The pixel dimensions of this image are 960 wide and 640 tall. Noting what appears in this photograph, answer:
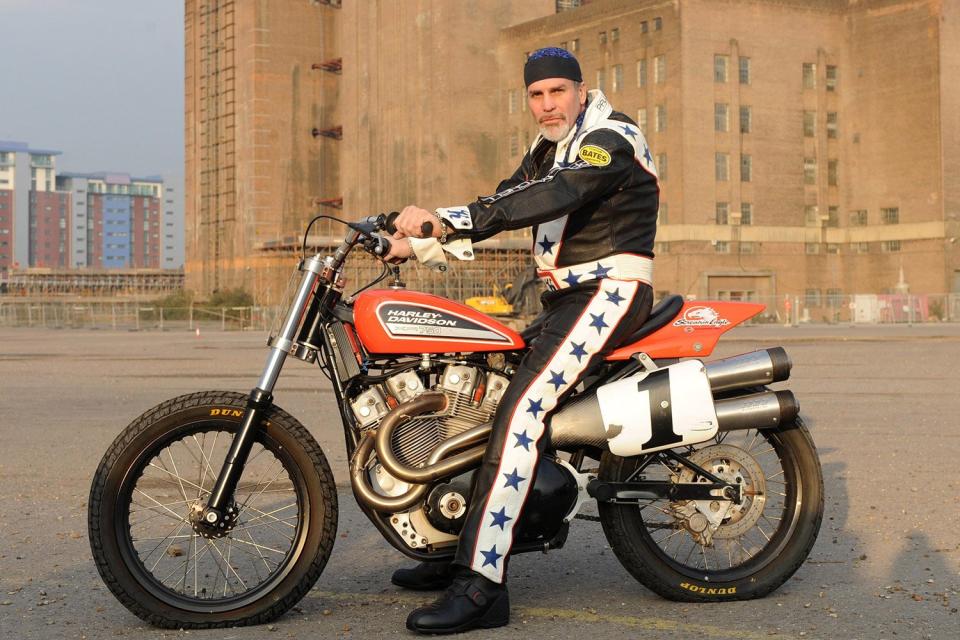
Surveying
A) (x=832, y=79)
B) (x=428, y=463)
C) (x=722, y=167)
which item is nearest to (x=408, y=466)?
(x=428, y=463)

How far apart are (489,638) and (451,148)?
2979 inches

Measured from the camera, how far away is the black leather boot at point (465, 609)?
14.4ft

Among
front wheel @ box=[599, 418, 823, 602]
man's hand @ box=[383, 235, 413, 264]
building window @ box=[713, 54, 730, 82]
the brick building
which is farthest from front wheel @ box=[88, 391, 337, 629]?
building window @ box=[713, 54, 730, 82]

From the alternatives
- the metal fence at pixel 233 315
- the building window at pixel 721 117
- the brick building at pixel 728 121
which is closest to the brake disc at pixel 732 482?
the metal fence at pixel 233 315

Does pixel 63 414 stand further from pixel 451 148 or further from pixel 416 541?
pixel 451 148

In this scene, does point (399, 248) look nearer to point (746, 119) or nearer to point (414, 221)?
point (414, 221)

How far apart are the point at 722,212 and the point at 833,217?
8.65m

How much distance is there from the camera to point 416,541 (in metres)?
4.61

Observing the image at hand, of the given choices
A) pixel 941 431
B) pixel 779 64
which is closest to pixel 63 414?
pixel 941 431

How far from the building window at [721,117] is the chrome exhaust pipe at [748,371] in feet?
222

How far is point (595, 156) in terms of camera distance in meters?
4.60

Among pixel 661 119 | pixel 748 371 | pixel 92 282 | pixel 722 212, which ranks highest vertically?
pixel 661 119

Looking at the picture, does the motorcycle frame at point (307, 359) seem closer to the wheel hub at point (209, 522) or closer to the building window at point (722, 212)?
the wheel hub at point (209, 522)

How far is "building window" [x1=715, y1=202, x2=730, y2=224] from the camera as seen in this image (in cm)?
7062
